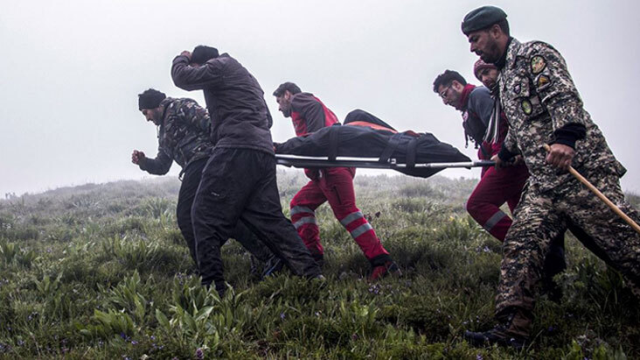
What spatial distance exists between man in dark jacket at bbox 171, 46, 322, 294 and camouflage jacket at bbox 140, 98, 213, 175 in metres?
0.63

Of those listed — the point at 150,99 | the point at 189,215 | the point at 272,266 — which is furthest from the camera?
the point at 150,99

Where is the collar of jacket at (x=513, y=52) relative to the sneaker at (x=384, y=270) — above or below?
above

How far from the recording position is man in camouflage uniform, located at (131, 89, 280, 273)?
17.9 ft

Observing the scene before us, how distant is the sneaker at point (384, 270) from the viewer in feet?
16.2

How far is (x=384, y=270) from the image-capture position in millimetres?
5062

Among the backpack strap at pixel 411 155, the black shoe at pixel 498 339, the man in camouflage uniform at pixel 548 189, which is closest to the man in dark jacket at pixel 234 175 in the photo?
the backpack strap at pixel 411 155

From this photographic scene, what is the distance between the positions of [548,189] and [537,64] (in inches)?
37.3

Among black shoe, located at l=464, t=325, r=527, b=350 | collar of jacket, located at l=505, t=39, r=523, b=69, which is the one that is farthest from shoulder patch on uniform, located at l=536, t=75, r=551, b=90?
black shoe, located at l=464, t=325, r=527, b=350

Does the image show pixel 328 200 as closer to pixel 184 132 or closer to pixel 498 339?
pixel 184 132

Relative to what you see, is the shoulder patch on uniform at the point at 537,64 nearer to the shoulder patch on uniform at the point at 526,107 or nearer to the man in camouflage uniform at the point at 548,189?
the man in camouflage uniform at the point at 548,189

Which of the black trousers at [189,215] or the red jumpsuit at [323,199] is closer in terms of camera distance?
the red jumpsuit at [323,199]

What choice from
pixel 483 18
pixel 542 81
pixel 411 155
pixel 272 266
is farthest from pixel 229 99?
pixel 542 81

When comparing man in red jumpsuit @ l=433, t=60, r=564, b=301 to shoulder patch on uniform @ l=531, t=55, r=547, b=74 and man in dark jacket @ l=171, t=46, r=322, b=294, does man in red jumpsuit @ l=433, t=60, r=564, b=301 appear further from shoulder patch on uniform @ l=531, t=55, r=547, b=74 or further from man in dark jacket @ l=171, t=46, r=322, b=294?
man in dark jacket @ l=171, t=46, r=322, b=294

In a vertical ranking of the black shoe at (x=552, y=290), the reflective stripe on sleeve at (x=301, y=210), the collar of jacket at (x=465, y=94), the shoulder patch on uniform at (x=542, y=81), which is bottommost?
the black shoe at (x=552, y=290)
